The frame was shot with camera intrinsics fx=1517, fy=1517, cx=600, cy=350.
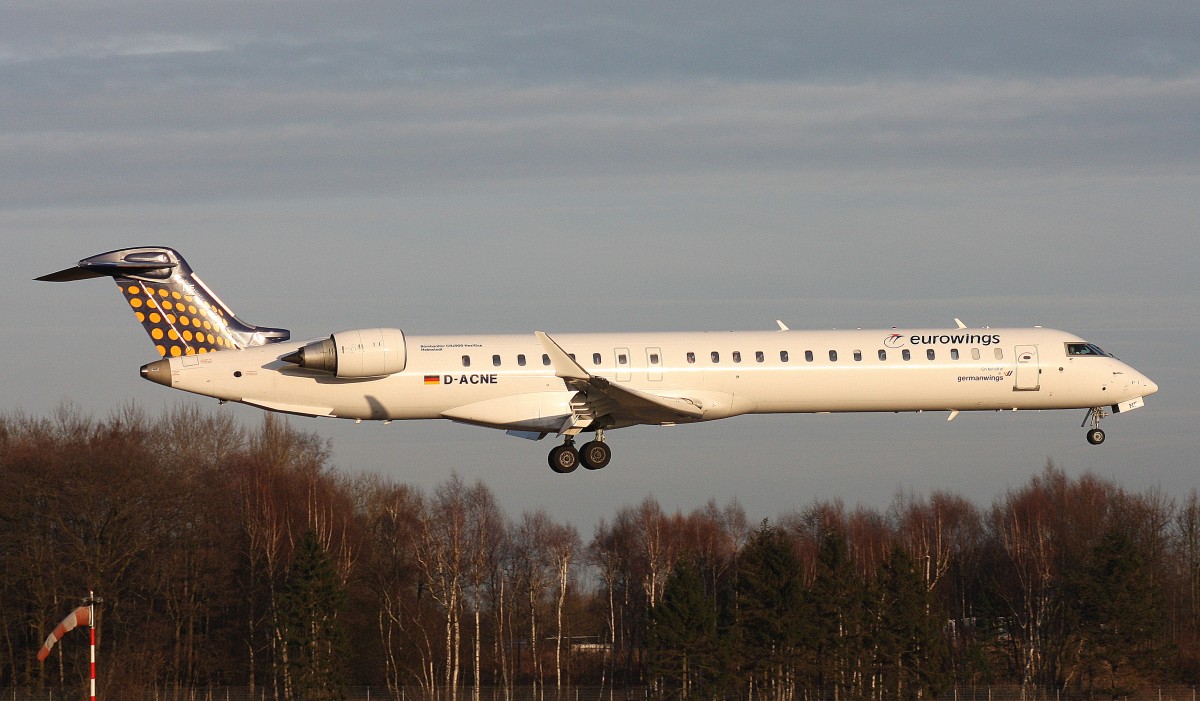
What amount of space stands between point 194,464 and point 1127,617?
42.3 meters

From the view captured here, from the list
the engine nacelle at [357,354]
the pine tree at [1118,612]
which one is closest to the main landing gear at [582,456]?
the engine nacelle at [357,354]

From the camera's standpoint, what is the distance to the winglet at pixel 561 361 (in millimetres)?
30812

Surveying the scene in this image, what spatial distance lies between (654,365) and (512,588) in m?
42.6

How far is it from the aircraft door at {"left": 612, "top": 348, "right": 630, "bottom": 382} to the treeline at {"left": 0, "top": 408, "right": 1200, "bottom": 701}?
25.5m

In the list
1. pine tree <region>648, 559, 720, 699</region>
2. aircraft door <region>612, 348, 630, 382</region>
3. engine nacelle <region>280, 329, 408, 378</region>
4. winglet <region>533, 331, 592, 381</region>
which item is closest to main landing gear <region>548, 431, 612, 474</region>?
aircraft door <region>612, 348, 630, 382</region>

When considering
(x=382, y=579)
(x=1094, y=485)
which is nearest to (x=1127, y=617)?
(x=1094, y=485)

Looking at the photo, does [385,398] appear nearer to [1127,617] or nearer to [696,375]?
[696,375]

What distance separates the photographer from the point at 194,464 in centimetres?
7138

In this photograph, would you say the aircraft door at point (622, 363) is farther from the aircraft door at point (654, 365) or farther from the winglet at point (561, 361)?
the winglet at point (561, 361)

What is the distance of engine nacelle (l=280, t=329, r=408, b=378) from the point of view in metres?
32.3

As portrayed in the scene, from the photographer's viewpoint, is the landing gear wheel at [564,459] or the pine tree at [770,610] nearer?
the landing gear wheel at [564,459]

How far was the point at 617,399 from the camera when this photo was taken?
32000 mm

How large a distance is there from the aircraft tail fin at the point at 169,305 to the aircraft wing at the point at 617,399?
7340mm

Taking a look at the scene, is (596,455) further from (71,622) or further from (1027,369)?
(71,622)
